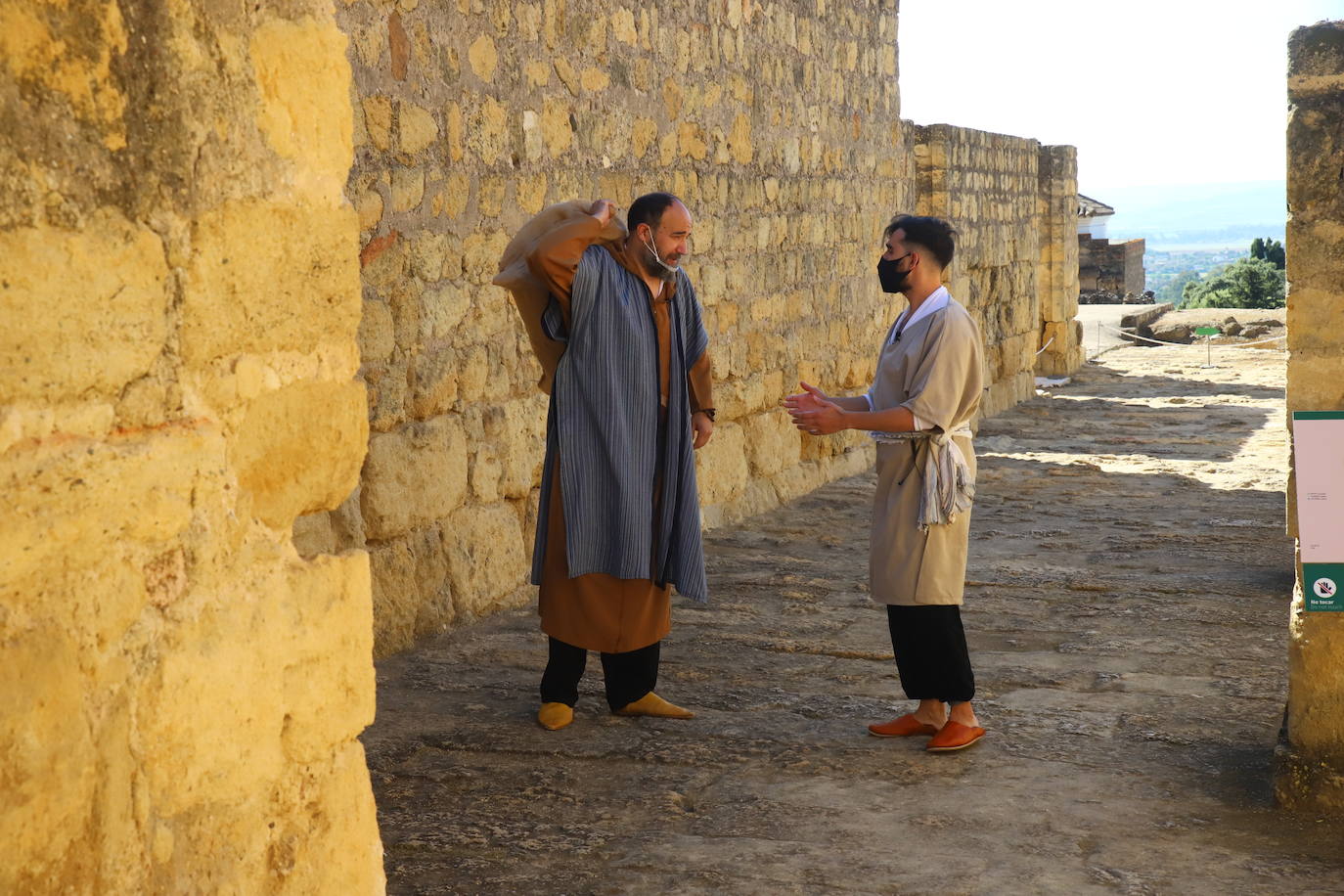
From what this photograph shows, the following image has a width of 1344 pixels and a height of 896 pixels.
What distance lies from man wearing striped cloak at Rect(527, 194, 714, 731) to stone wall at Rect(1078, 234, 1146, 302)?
22.9 meters

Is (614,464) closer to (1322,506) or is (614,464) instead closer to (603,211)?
(603,211)

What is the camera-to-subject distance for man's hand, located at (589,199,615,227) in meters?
4.11

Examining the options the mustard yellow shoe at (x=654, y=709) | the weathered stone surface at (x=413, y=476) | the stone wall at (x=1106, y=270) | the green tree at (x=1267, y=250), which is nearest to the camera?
the mustard yellow shoe at (x=654, y=709)

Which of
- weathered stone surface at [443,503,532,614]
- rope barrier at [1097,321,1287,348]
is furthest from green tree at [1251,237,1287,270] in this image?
weathered stone surface at [443,503,532,614]

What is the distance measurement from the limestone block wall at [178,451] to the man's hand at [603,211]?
205cm

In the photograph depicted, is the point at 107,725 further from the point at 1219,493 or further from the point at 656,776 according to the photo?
the point at 1219,493

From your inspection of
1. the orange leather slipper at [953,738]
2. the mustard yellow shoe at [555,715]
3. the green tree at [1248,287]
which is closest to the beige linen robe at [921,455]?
the orange leather slipper at [953,738]

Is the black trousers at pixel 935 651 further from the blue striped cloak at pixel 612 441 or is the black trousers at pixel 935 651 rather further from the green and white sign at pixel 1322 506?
the green and white sign at pixel 1322 506

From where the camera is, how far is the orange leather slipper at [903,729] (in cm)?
399

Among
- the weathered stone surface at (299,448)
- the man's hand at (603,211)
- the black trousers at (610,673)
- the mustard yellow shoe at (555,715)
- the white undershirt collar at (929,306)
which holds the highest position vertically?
the man's hand at (603,211)

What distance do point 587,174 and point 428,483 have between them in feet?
5.38

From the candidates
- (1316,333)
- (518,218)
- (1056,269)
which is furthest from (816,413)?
(1056,269)

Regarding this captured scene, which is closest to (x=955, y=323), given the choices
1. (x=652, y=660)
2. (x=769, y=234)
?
(x=652, y=660)

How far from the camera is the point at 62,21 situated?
5.24ft
